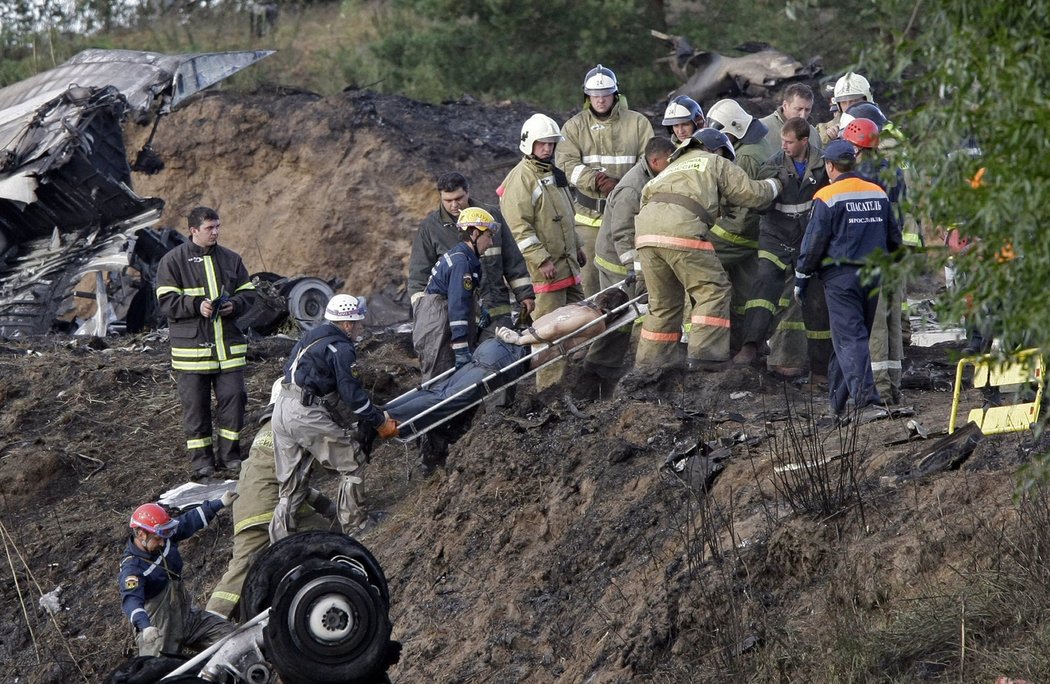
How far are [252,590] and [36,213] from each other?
31.3ft

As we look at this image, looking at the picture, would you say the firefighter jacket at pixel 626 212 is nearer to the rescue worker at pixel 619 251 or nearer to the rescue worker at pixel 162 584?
the rescue worker at pixel 619 251

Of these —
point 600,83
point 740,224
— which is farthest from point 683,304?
point 600,83

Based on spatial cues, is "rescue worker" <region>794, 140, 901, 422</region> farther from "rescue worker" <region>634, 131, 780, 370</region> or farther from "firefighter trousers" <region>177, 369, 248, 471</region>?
"firefighter trousers" <region>177, 369, 248, 471</region>

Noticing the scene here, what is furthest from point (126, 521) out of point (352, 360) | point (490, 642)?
point (490, 642)

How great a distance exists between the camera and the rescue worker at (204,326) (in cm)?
1061

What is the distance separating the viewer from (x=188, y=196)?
65.7 feet

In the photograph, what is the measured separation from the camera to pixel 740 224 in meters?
10.1

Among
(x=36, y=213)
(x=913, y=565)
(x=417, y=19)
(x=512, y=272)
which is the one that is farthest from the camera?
(x=417, y=19)

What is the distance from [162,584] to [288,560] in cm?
160

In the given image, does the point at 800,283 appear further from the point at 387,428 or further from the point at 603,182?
the point at 387,428

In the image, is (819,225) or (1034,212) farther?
(819,225)

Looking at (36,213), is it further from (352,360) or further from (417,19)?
(417,19)

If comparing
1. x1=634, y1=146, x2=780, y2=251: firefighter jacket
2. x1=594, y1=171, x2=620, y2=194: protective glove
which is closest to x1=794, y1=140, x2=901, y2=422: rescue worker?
x1=634, y1=146, x2=780, y2=251: firefighter jacket

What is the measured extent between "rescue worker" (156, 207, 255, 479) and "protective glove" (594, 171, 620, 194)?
2.81 metres
